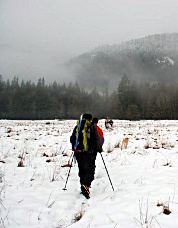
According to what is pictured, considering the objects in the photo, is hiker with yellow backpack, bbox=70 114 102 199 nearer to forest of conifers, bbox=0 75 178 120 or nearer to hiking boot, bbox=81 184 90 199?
hiking boot, bbox=81 184 90 199

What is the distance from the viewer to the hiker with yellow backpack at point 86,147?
5.55 meters

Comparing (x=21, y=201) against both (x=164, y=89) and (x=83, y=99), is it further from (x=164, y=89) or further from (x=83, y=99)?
(x=83, y=99)

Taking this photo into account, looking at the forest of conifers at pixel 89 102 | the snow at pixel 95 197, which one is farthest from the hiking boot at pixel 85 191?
the forest of conifers at pixel 89 102

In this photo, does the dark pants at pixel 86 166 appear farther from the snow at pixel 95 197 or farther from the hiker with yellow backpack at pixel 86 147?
the snow at pixel 95 197

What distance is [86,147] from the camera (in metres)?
5.54

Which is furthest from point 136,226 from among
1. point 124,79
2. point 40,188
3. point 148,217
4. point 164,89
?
point 164,89

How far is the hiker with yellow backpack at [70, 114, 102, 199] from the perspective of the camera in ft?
18.2

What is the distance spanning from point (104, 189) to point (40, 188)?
1.80 metres

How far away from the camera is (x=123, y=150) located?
11172 mm

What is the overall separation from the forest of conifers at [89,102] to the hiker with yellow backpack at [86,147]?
6649 cm

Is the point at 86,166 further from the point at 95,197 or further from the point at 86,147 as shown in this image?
the point at 95,197

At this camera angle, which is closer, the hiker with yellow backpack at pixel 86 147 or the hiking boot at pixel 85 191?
the hiking boot at pixel 85 191

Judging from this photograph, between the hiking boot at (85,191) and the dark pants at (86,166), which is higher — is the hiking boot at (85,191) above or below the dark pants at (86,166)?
below

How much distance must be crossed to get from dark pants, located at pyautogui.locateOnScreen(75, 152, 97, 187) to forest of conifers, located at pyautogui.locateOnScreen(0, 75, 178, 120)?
6649cm
